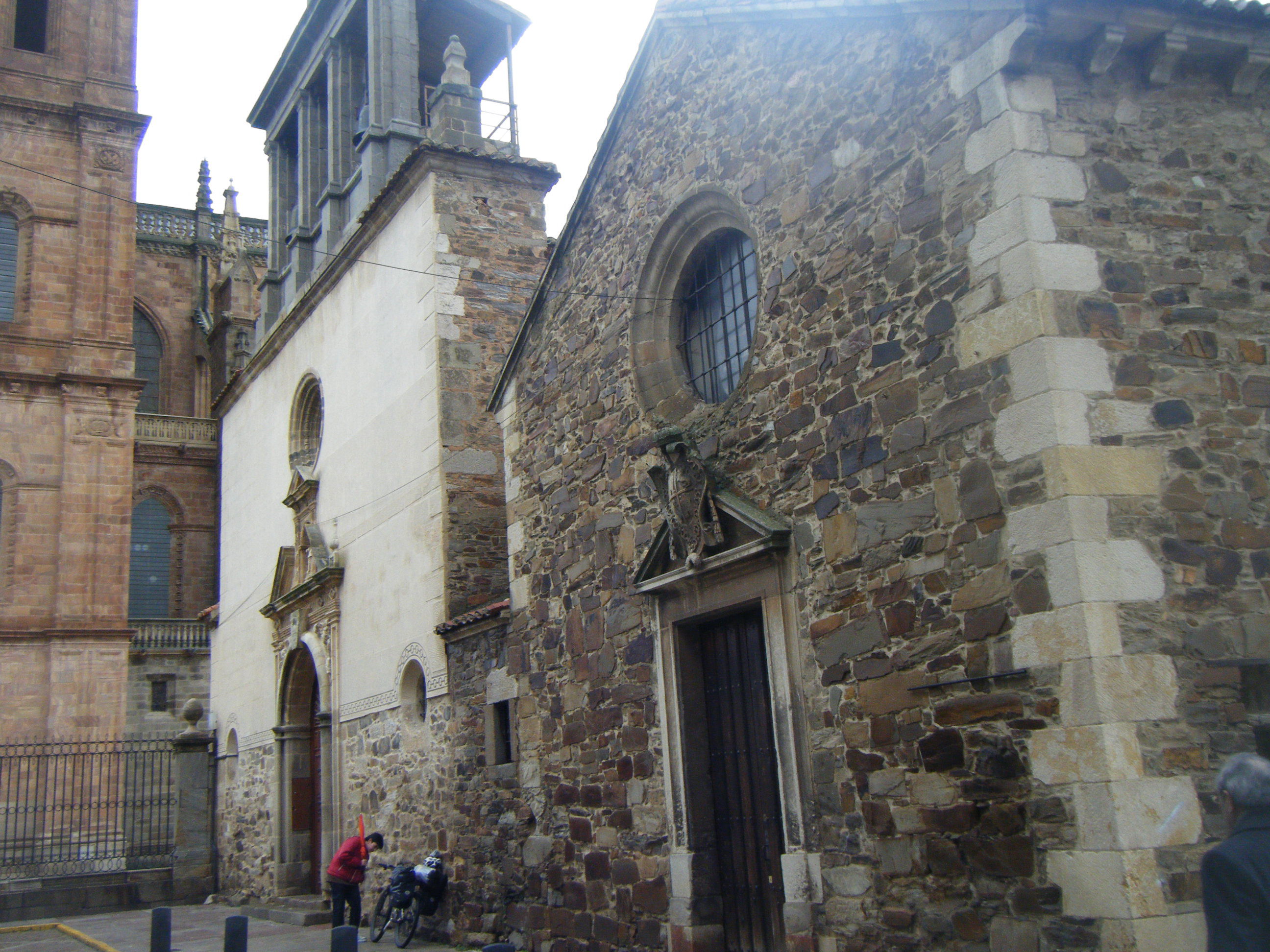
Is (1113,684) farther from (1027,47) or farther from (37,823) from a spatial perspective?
(37,823)

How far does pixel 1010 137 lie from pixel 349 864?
9681mm

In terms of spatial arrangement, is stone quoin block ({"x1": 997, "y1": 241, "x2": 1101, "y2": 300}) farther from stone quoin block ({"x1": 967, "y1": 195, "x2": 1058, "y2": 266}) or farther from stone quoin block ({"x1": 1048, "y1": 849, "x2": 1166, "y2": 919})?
stone quoin block ({"x1": 1048, "y1": 849, "x2": 1166, "y2": 919})

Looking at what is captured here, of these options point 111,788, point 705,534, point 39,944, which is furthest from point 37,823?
point 705,534

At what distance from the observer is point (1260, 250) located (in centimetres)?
630

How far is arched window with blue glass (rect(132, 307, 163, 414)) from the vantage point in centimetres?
3161

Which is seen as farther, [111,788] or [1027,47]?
[111,788]

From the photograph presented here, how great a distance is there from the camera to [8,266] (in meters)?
23.5

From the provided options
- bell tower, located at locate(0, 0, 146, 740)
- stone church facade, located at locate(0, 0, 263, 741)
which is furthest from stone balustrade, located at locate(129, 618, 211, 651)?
bell tower, located at locate(0, 0, 146, 740)

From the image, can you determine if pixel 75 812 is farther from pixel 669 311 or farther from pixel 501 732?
pixel 669 311

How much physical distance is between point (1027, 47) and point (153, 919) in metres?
10.3

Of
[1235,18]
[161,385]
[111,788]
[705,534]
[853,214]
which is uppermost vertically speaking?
[161,385]

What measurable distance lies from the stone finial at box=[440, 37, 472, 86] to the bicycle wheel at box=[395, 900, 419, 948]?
30.9 ft

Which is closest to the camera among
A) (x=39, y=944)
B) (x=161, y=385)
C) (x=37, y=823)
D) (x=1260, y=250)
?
(x=1260, y=250)

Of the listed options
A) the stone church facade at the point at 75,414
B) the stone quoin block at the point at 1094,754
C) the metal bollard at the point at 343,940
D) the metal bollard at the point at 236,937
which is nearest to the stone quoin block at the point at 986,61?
the stone quoin block at the point at 1094,754
